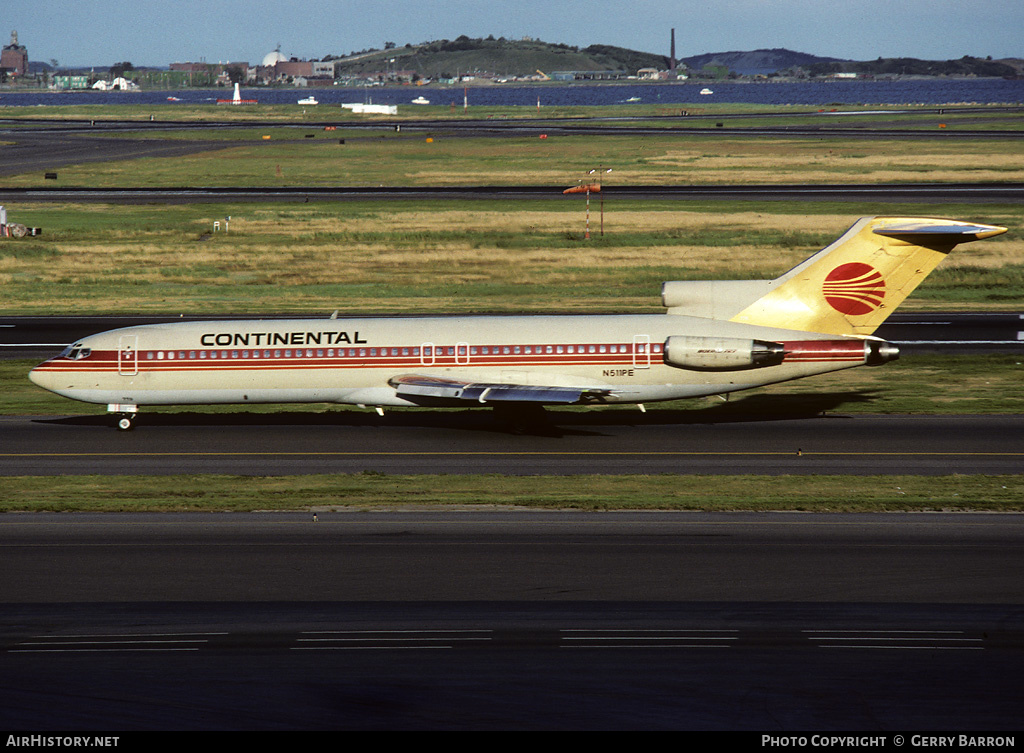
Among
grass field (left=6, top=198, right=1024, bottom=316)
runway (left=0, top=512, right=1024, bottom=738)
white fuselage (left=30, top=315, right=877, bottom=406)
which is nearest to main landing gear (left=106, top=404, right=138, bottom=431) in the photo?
white fuselage (left=30, top=315, right=877, bottom=406)

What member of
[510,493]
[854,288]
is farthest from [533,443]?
[854,288]

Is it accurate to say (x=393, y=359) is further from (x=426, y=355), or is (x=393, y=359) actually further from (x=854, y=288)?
(x=854, y=288)

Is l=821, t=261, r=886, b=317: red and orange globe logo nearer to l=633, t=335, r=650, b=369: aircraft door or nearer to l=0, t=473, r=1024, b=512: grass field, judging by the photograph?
l=633, t=335, r=650, b=369: aircraft door

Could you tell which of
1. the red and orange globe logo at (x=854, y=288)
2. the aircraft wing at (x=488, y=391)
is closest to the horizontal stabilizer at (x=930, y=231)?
the red and orange globe logo at (x=854, y=288)

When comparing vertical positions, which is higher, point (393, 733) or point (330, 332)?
point (330, 332)

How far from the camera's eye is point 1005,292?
2359 inches

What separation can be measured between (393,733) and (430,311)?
1589 inches

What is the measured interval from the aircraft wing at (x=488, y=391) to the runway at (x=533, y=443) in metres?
1.61

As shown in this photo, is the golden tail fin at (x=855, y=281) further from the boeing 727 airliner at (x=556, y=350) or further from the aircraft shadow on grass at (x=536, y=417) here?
the aircraft shadow on grass at (x=536, y=417)

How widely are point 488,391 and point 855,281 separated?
12.2m

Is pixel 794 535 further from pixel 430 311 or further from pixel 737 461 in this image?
pixel 430 311

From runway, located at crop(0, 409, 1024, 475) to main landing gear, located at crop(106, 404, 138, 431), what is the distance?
35 cm

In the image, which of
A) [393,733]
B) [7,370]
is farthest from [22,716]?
[7,370]

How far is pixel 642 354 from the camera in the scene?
116 feet
